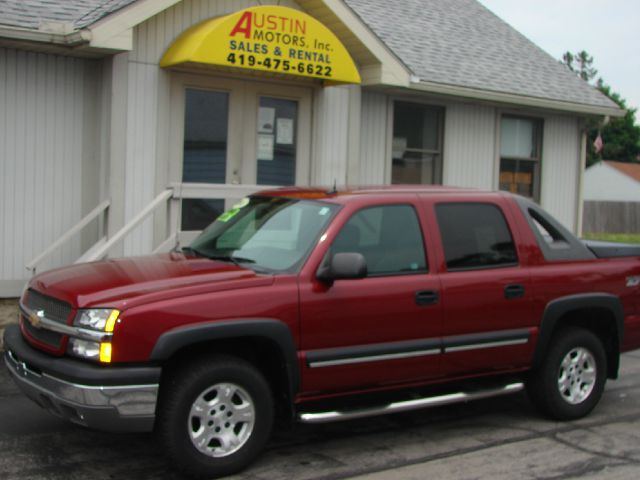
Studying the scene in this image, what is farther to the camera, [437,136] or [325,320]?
[437,136]

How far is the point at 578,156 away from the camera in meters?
15.6

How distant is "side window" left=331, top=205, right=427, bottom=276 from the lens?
245 inches

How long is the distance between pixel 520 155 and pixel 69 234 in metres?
8.02

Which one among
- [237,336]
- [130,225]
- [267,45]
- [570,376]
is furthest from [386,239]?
[267,45]

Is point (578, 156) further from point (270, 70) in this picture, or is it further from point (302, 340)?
point (302, 340)

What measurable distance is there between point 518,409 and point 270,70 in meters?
4.80

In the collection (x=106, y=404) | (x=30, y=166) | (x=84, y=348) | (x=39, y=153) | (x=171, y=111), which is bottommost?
(x=106, y=404)

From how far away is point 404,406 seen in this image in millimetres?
6250

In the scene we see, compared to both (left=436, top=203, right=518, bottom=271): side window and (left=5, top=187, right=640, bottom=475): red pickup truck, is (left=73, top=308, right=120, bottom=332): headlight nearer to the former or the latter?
(left=5, top=187, right=640, bottom=475): red pickup truck

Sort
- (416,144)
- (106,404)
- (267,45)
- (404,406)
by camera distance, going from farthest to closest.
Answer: (416,144), (267,45), (404,406), (106,404)

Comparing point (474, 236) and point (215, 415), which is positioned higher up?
point (474, 236)

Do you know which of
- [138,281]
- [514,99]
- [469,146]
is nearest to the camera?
[138,281]

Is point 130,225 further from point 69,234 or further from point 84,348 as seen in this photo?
point 84,348

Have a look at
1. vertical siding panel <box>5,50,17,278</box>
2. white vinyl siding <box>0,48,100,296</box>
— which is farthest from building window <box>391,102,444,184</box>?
vertical siding panel <box>5,50,17,278</box>
